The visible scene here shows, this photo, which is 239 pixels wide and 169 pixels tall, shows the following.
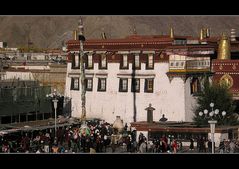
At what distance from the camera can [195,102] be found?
54.3 m

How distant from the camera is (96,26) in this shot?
582 feet

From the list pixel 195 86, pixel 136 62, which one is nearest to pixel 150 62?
pixel 136 62

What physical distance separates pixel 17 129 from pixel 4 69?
2636 centimetres

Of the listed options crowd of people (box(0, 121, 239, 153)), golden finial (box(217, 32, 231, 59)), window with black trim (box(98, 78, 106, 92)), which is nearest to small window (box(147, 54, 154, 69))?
window with black trim (box(98, 78, 106, 92))

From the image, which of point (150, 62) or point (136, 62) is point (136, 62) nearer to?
point (136, 62)

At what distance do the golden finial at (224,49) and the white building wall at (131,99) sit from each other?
4.94m

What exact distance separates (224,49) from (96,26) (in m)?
122

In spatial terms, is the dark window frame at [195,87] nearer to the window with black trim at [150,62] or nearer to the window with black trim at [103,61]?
the window with black trim at [150,62]

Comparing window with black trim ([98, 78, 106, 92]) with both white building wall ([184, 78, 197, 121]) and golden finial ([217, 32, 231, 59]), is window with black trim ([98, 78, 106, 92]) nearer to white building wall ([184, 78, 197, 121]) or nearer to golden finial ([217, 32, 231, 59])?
white building wall ([184, 78, 197, 121])

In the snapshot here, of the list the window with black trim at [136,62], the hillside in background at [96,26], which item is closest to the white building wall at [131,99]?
the window with black trim at [136,62]

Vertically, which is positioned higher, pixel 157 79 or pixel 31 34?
pixel 31 34
